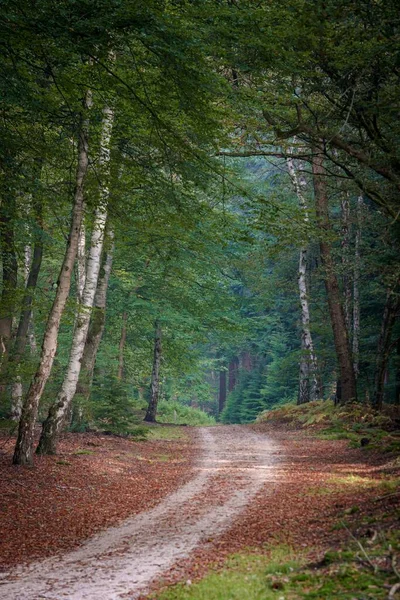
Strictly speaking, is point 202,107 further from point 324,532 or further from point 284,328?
point 284,328

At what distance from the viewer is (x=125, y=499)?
10.1 metres

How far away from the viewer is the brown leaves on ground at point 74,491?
7.66 m

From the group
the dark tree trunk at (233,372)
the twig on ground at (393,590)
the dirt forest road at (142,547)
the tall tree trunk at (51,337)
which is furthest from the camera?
the dark tree trunk at (233,372)

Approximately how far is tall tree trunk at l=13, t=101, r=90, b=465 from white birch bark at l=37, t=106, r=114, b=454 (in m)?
0.49

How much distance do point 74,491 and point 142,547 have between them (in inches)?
148

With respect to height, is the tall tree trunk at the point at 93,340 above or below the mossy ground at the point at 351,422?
above

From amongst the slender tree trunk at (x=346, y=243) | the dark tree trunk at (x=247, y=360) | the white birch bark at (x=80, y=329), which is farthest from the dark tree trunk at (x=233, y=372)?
the white birch bark at (x=80, y=329)

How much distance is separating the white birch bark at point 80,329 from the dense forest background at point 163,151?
5 centimetres

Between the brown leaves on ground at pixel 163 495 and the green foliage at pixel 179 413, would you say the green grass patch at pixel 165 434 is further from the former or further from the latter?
the green foliage at pixel 179 413

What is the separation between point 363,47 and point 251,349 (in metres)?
40.9

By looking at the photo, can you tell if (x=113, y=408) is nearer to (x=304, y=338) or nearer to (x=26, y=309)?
(x=26, y=309)

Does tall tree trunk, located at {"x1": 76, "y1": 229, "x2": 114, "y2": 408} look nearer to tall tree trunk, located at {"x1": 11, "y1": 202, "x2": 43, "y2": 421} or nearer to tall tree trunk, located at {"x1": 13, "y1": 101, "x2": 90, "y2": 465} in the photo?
tall tree trunk, located at {"x1": 11, "y1": 202, "x2": 43, "y2": 421}

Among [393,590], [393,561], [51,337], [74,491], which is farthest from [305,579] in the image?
[51,337]

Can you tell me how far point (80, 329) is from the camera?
48.2 ft
